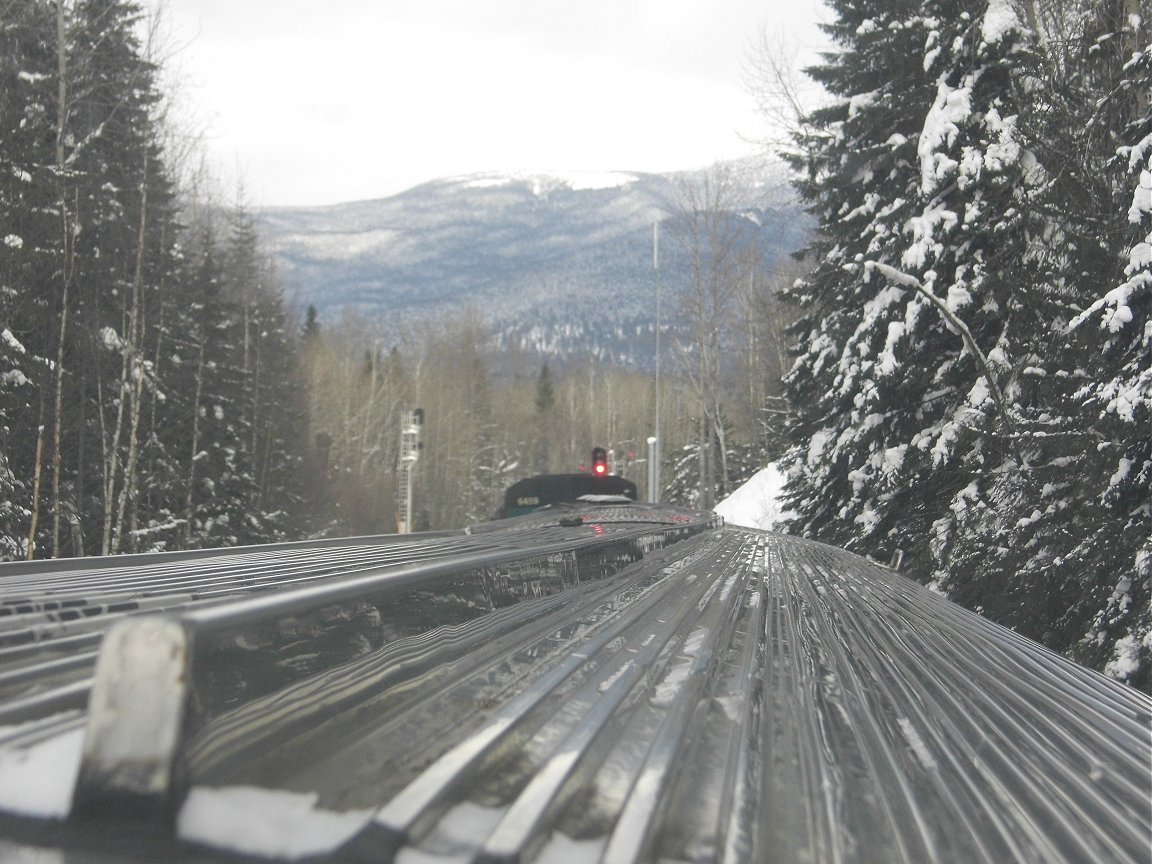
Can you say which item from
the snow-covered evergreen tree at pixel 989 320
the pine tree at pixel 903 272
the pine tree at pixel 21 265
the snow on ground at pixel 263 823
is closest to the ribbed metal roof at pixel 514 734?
the snow on ground at pixel 263 823

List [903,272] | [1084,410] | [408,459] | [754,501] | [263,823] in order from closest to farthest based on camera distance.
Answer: [263,823], [1084,410], [903,272], [754,501], [408,459]

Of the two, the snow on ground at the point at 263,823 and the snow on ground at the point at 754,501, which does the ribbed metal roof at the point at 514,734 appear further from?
the snow on ground at the point at 754,501

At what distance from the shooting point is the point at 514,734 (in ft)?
5.25

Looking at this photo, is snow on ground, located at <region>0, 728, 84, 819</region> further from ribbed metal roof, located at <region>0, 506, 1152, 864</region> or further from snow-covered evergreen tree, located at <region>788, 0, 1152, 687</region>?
snow-covered evergreen tree, located at <region>788, 0, 1152, 687</region>

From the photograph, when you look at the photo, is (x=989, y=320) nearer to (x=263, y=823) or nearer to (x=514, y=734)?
(x=514, y=734)

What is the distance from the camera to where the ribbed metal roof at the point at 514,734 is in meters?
1.16

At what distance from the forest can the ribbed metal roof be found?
671 cm

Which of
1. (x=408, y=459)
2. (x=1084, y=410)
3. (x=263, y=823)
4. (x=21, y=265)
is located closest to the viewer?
(x=263, y=823)

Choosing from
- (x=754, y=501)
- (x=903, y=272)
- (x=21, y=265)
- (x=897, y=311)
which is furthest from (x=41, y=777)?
(x=754, y=501)

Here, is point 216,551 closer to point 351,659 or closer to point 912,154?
point 351,659

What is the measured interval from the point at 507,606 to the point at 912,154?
15.9 m

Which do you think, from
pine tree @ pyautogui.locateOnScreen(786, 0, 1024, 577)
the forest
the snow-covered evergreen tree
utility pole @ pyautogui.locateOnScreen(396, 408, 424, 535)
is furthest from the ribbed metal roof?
utility pole @ pyautogui.locateOnScreen(396, 408, 424, 535)

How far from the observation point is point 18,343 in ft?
50.1

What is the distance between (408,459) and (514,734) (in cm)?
4186
